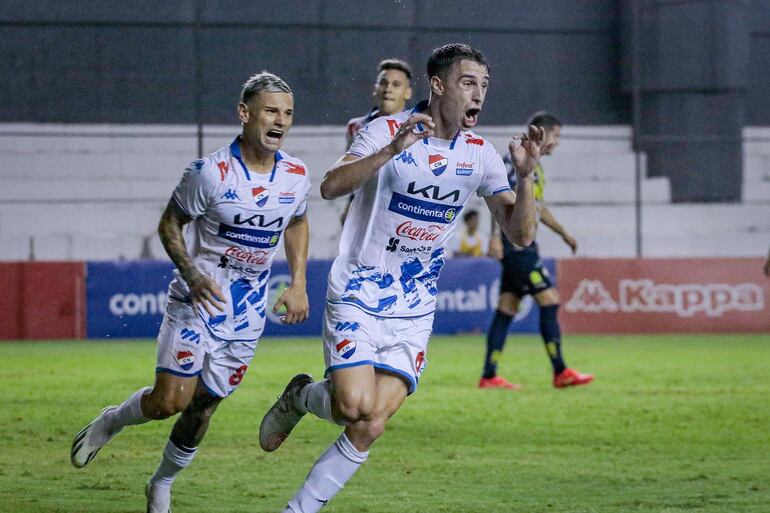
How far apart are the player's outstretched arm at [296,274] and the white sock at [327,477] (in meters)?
0.82

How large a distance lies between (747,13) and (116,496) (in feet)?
63.6

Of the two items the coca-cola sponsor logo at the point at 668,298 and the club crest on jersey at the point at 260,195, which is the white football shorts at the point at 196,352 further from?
the coca-cola sponsor logo at the point at 668,298

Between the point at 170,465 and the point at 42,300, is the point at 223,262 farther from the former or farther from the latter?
the point at 42,300

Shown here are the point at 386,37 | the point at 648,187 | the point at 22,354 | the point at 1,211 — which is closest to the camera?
the point at 22,354

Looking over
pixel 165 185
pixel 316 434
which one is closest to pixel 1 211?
pixel 165 185

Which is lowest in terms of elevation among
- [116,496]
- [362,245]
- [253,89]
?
[116,496]

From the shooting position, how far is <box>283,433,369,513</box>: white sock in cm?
562

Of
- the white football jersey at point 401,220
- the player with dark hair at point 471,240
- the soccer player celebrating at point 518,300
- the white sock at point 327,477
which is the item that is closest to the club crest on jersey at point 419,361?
the white football jersey at point 401,220

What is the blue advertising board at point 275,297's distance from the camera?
57.9ft

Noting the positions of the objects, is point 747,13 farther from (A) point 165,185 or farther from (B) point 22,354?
(B) point 22,354

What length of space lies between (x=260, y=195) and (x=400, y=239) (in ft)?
2.49

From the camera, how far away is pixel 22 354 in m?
15.4

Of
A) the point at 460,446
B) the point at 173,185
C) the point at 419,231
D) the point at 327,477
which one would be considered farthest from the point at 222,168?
the point at 173,185

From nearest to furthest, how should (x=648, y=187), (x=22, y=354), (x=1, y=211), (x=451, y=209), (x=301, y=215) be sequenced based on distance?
1. (x=451, y=209)
2. (x=301, y=215)
3. (x=22, y=354)
4. (x=1, y=211)
5. (x=648, y=187)
